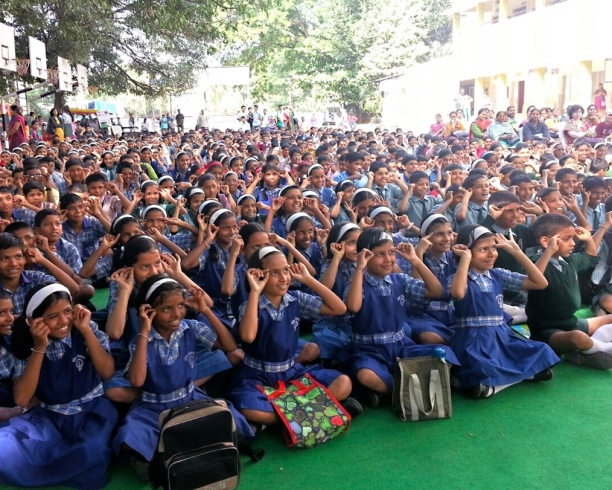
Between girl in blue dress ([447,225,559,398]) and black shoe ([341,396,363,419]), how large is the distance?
605mm

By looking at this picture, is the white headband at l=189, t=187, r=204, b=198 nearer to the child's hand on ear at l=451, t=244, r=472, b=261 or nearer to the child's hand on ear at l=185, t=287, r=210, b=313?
the child's hand on ear at l=185, t=287, r=210, b=313

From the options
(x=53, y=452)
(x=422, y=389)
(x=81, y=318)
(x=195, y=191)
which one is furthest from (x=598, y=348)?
(x=195, y=191)

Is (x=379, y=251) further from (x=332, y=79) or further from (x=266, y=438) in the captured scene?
(x=332, y=79)

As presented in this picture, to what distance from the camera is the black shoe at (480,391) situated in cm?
305

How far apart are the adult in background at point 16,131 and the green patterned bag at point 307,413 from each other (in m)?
9.24

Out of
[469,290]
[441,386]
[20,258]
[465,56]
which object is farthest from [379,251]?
[465,56]

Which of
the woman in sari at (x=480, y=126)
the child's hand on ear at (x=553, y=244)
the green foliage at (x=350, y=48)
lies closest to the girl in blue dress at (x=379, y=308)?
the child's hand on ear at (x=553, y=244)

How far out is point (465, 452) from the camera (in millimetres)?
2611

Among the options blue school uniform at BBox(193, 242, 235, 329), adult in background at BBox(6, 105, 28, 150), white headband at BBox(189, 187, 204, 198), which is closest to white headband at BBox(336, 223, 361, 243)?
blue school uniform at BBox(193, 242, 235, 329)

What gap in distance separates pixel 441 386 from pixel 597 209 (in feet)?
10.2

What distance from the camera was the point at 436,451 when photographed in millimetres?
2627

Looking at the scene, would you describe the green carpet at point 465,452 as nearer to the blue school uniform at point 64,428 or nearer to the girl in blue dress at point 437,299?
the blue school uniform at point 64,428

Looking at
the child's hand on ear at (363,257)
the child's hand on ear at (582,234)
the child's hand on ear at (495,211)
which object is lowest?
the child's hand on ear at (363,257)

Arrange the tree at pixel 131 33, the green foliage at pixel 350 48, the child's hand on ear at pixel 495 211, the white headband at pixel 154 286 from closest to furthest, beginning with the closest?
the white headband at pixel 154 286 → the child's hand on ear at pixel 495 211 → the tree at pixel 131 33 → the green foliage at pixel 350 48
